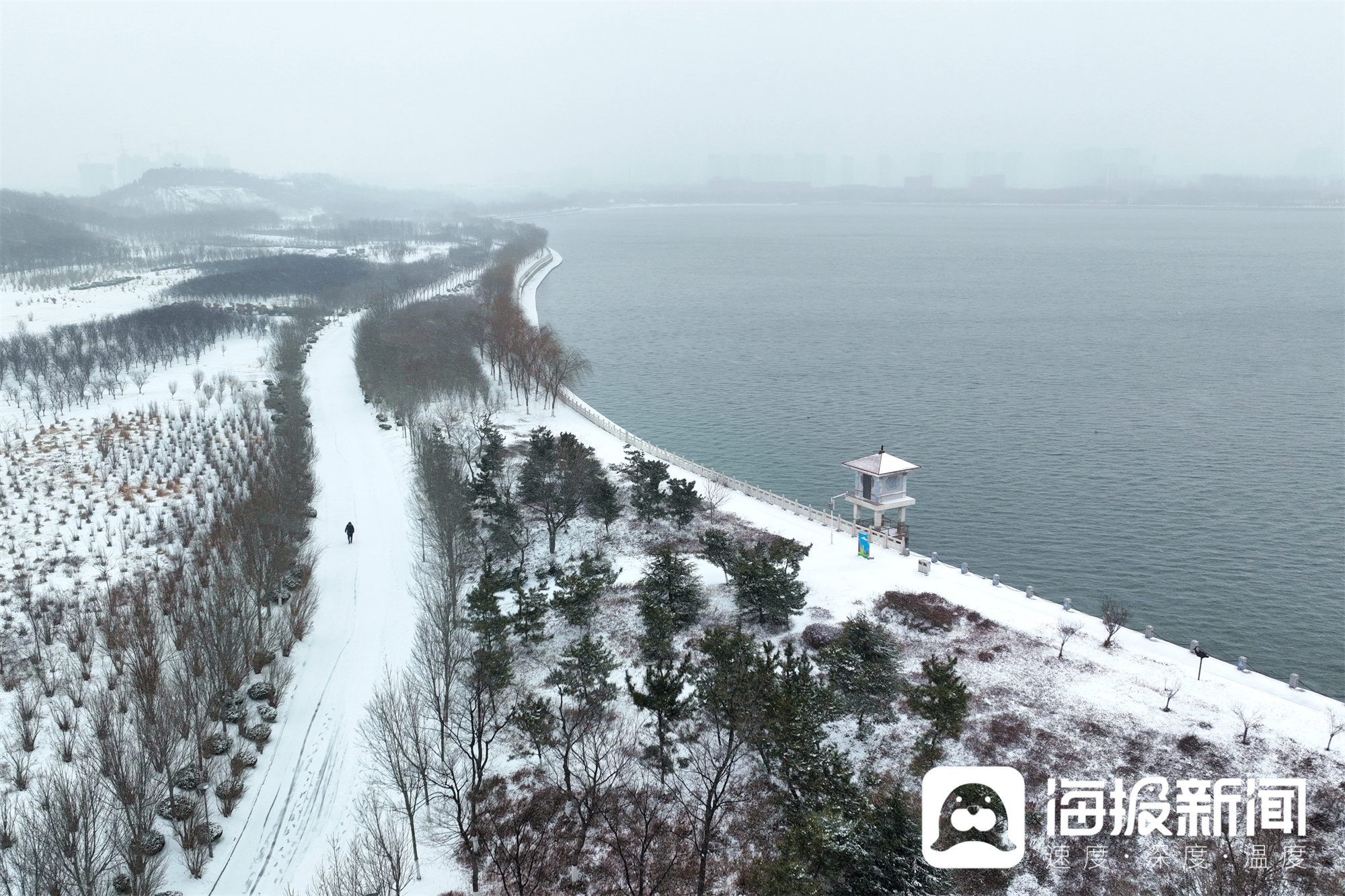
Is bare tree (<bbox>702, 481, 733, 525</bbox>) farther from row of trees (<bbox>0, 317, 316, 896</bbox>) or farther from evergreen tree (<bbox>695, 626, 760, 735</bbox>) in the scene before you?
row of trees (<bbox>0, 317, 316, 896</bbox>)

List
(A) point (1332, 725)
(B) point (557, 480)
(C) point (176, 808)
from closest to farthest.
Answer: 1. (C) point (176, 808)
2. (A) point (1332, 725)
3. (B) point (557, 480)

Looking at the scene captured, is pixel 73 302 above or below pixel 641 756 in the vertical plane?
above

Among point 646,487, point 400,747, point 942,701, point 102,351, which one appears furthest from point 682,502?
point 102,351

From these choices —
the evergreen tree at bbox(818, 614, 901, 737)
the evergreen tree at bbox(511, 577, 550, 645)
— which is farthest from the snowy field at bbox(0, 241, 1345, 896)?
the evergreen tree at bbox(511, 577, 550, 645)

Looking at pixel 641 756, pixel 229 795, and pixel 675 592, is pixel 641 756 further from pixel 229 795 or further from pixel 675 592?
pixel 229 795

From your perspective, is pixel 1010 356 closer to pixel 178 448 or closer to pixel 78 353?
pixel 178 448

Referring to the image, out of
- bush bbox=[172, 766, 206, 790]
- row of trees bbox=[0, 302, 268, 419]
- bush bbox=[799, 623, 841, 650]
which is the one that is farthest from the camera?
row of trees bbox=[0, 302, 268, 419]

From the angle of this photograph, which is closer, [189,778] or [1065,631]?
[189,778]

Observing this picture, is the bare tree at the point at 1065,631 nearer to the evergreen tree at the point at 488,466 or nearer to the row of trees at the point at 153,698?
the evergreen tree at the point at 488,466
